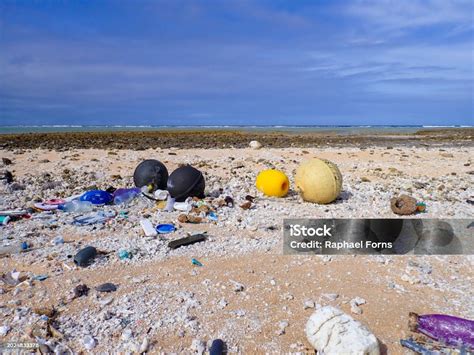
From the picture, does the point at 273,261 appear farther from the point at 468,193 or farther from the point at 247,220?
the point at 468,193

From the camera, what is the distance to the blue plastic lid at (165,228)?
5.71m

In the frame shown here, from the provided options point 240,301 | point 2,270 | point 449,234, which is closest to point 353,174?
point 449,234

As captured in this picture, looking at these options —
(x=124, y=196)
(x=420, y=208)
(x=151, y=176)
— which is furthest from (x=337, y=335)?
(x=151, y=176)

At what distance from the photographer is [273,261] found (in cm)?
480

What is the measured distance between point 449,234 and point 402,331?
9.38 feet

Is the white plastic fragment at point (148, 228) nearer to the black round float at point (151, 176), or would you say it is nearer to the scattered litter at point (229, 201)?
the scattered litter at point (229, 201)

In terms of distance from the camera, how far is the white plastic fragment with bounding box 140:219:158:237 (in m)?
5.52

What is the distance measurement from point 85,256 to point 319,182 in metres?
4.19

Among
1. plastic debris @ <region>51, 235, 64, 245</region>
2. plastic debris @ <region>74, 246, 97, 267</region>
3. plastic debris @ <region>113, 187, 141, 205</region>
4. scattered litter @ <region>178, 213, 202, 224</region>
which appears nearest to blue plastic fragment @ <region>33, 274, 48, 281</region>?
plastic debris @ <region>74, 246, 97, 267</region>

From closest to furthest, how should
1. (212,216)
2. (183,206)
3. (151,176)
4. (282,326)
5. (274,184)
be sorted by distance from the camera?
Result: (282,326) < (212,216) < (183,206) < (274,184) < (151,176)

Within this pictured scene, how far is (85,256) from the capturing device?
463cm

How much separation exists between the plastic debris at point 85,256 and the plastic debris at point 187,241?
0.94 metres

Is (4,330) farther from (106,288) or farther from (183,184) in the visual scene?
(183,184)

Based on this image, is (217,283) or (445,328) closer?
(445,328)
